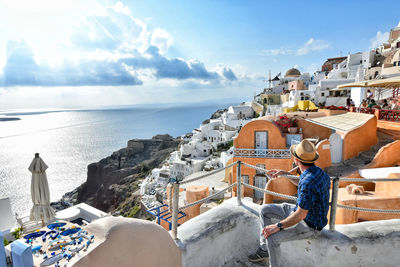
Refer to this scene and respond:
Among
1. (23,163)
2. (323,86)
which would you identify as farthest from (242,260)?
(23,163)

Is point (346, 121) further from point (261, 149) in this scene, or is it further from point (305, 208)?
point (305, 208)

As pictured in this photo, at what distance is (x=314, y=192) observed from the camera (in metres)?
2.69

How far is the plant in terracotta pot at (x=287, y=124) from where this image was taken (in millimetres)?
16719

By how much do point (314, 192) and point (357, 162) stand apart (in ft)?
37.9

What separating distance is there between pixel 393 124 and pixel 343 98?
22201 millimetres

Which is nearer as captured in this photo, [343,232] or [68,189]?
[343,232]

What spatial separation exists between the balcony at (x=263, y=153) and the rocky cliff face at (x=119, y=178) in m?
34.4

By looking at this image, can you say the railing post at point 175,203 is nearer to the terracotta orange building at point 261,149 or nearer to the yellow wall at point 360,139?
the yellow wall at point 360,139

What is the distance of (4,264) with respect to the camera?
6.55ft

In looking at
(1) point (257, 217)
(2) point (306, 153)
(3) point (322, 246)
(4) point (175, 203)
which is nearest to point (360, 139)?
(1) point (257, 217)

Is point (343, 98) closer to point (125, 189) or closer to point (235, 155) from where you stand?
point (235, 155)

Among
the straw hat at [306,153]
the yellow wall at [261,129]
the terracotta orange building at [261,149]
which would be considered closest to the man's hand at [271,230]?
the straw hat at [306,153]

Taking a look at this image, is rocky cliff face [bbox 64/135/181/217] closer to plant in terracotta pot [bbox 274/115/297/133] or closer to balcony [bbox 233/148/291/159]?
balcony [bbox 233/148/291/159]

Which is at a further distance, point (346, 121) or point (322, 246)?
point (346, 121)
